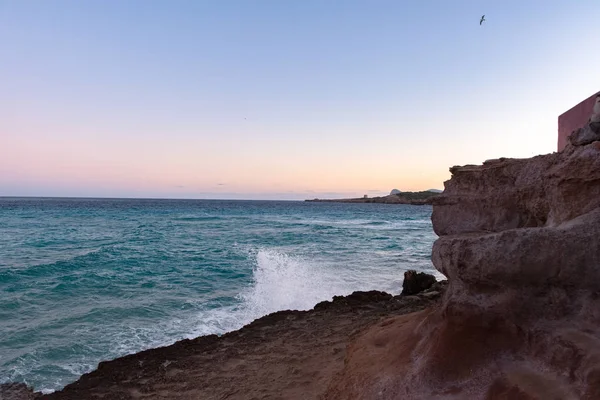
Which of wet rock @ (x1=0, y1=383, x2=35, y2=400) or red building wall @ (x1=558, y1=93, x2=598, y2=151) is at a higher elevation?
red building wall @ (x1=558, y1=93, x2=598, y2=151)

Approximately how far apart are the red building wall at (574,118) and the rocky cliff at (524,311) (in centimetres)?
126

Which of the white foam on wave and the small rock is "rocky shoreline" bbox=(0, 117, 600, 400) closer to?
the white foam on wave

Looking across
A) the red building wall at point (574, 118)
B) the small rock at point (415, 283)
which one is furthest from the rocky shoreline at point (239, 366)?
the red building wall at point (574, 118)

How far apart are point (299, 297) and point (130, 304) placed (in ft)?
15.9

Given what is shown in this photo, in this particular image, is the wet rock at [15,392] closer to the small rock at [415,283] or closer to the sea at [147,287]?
the sea at [147,287]

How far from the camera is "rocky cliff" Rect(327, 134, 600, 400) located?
3340mm

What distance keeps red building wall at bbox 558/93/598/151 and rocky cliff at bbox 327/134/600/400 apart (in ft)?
4.12

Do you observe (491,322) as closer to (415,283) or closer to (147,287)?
(415,283)

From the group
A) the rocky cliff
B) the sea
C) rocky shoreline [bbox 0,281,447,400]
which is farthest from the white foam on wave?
the rocky cliff

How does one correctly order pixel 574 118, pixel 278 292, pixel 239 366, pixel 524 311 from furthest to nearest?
pixel 278 292 < pixel 239 366 < pixel 574 118 < pixel 524 311

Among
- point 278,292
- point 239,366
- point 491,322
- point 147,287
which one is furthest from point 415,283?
point 147,287

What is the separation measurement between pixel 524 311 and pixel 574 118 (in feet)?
11.2

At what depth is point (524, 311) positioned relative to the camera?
12.3ft

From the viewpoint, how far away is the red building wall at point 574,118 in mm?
5145
